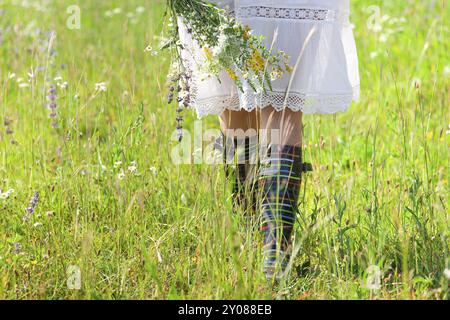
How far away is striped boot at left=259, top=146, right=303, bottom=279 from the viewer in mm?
2562

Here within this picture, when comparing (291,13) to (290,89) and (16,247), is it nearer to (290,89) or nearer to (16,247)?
(290,89)

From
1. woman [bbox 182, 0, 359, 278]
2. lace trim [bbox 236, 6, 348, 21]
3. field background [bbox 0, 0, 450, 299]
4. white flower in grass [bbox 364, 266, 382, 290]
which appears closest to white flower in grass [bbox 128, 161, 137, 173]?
field background [bbox 0, 0, 450, 299]

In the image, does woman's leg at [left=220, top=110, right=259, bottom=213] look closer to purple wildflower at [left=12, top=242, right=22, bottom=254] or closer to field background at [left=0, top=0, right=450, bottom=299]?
field background at [left=0, top=0, right=450, bottom=299]

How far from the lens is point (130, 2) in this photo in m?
6.72

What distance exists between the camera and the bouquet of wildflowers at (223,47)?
243 cm

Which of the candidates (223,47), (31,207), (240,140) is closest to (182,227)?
(240,140)

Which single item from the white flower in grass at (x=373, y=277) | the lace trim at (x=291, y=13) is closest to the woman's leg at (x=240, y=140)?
the lace trim at (x=291, y=13)

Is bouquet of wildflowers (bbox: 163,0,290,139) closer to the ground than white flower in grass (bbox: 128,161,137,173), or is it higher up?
higher up

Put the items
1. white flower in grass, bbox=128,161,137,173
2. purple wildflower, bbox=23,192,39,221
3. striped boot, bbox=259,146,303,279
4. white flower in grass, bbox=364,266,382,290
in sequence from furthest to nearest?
white flower in grass, bbox=128,161,137,173 → purple wildflower, bbox=23,192,39,221 → striped boot, bbox=259,146,303,279 → white flower in grass, bbox=364,266,382,290

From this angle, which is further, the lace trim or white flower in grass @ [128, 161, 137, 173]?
white flower in grass @ [128, 161, 137, 173]

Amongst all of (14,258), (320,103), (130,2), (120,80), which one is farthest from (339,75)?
(130,2)

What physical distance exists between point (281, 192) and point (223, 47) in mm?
514

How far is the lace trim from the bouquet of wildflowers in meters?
0.07
